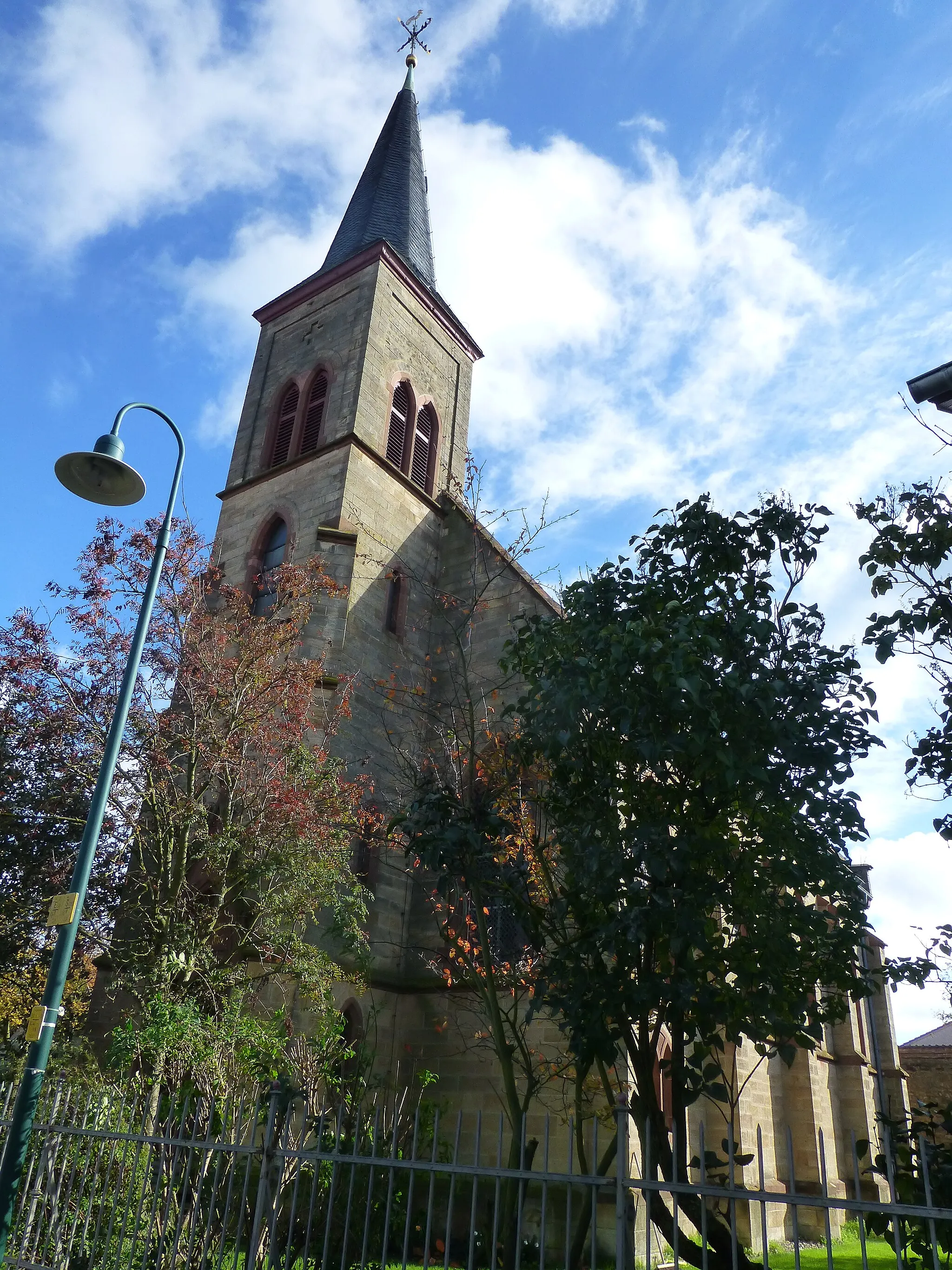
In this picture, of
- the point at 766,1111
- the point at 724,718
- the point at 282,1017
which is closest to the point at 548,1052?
the point at 282,1017

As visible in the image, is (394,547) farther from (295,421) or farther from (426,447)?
(295,421)

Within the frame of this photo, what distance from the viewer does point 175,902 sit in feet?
38.4

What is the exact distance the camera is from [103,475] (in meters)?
7.94

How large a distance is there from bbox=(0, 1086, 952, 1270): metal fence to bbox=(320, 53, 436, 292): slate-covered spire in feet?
62.4

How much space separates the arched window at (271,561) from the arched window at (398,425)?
9.47ft

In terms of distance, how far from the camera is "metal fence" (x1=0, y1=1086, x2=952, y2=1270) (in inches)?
178

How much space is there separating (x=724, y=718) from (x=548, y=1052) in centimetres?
889

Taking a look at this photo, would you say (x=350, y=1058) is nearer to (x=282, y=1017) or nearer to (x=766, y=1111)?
(x=282, y=1017)

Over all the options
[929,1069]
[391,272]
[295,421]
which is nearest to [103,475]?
[295,421]

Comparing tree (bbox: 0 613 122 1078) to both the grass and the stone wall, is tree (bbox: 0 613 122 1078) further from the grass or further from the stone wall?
the stone wall

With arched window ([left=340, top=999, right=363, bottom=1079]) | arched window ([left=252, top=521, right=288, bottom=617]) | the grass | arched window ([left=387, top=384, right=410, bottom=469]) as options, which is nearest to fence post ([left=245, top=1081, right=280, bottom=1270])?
arched window ([left=340, top=999, right=363, bottom=1079])

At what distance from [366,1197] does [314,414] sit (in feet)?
52.7

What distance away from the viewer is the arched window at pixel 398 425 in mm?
20609

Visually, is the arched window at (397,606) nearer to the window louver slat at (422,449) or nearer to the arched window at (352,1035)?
the window louver slat at (422,449)
